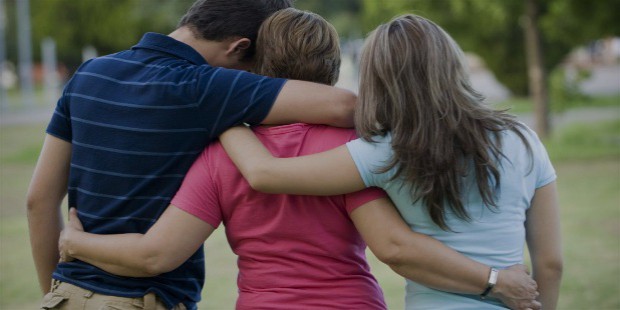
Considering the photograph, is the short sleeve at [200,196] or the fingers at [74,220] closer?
the short sleeve at [200,196]

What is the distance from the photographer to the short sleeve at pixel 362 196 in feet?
8.07

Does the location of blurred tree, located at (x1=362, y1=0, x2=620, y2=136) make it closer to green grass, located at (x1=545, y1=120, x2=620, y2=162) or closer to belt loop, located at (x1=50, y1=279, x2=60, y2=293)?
green grass, located at (x1=545, y1=120, x2=620, y2=162)

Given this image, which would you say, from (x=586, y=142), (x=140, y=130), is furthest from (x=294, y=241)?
(x=586, y=142)

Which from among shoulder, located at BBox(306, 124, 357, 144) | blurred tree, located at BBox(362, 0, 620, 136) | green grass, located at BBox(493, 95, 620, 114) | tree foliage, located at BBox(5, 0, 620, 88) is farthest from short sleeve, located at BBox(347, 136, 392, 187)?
green grass, located at BBox(493, 95, 620, 114)

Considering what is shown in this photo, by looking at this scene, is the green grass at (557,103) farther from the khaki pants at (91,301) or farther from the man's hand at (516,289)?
the khaki pants at (91,301)

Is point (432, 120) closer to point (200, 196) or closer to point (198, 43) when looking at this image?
point (200, 196)

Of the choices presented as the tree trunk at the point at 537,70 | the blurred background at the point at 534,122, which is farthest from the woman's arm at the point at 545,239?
the tree trunk at the point at 537,70

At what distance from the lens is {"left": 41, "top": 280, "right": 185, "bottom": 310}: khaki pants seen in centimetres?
256

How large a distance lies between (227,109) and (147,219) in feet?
1.33

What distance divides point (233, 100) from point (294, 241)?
1.47 feet

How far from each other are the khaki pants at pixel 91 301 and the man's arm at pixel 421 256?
67cm

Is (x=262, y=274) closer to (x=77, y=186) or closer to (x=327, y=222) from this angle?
(x=327, y=222)

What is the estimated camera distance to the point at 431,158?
2357 millimetres

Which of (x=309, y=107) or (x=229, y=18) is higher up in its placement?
(x=229, y=18)
